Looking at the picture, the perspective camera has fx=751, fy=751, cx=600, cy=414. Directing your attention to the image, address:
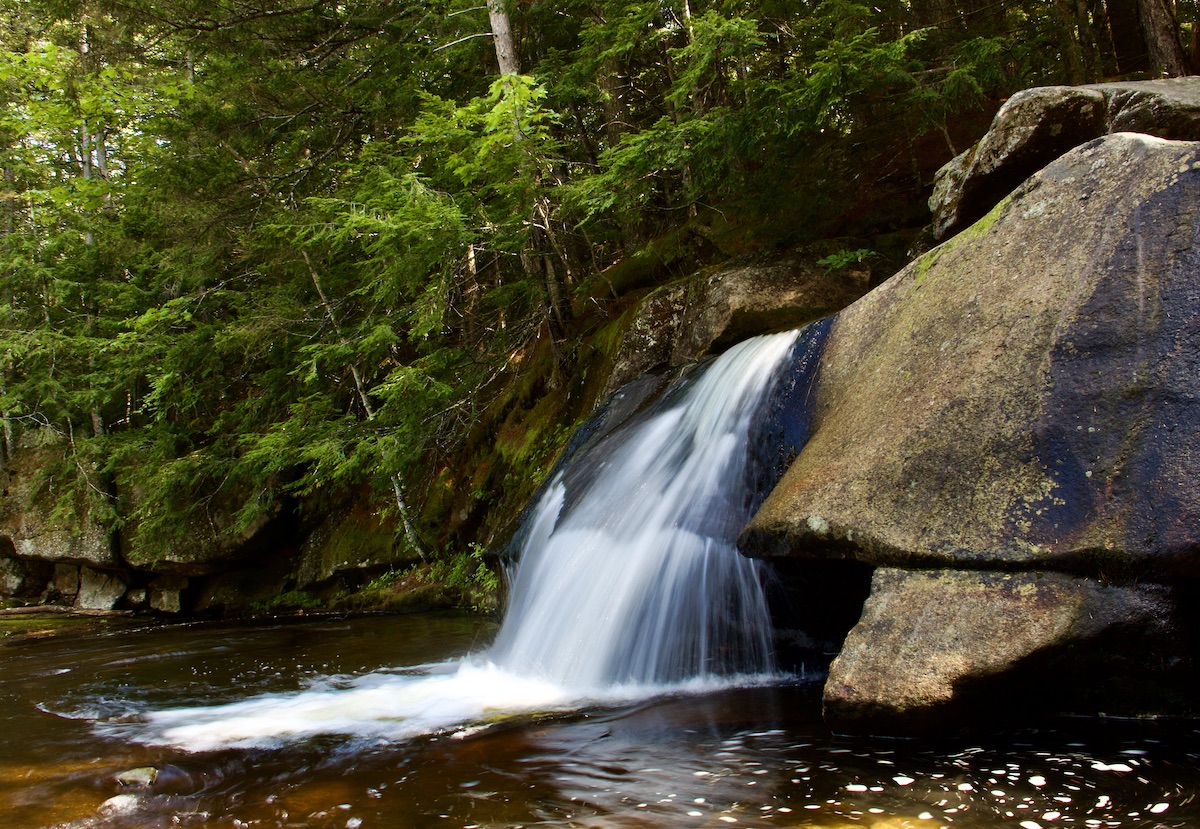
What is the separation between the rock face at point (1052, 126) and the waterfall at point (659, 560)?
1.88 metres

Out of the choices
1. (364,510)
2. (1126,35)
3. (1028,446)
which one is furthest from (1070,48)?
(364,510)

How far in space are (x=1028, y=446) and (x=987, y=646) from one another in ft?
3.40

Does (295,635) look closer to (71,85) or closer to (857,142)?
(857,142)

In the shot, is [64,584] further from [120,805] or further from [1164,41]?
[1164,41]

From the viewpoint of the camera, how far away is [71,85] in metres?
13.2

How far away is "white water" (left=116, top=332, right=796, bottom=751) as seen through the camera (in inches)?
200

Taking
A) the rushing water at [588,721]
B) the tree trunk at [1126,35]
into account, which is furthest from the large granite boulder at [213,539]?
the tree trunk at [1126,35]

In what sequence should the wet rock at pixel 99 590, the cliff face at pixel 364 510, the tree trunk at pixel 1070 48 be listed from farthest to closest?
the wet rock at pixel 99 590 → the tree trunk at pixel 1070 48 → the cliff face at pixel 364 510

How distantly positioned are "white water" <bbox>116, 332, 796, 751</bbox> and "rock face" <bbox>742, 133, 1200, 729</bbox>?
2.89 feet

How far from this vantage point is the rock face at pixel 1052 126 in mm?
5148

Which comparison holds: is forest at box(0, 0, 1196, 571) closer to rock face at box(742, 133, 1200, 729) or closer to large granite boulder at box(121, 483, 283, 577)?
large granite boulder at box(121, 483, 283, 577)

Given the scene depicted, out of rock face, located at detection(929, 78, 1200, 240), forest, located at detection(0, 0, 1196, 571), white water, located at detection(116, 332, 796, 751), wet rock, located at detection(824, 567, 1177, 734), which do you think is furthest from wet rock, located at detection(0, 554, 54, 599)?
rock face, located at detection(929, 78, 1200, 240)

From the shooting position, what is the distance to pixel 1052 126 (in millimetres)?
5582

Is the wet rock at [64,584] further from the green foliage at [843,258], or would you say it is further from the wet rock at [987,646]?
the wet rock at [987,646]
